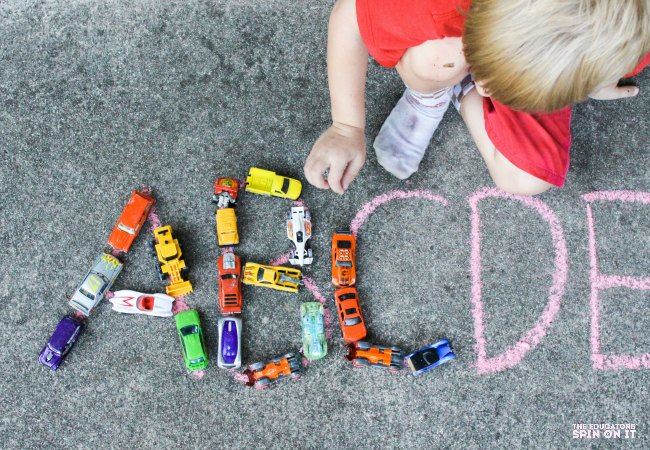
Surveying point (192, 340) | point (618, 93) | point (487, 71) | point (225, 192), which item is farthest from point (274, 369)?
point (618, 93)

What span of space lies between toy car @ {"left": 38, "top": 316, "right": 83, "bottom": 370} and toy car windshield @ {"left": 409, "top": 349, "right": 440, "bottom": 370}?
720 mm

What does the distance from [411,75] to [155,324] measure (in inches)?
29.8

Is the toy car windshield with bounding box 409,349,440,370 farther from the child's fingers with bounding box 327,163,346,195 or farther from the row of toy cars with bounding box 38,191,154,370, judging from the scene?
the row of toy cars with bounding box 38,191,154,370

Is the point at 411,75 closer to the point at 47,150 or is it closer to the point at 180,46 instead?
the point at 180,46

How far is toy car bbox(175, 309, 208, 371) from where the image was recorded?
1174 millimetres

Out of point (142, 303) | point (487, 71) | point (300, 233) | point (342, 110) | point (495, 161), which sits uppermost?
point (487, 71)

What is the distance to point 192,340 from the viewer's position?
1.18 meters

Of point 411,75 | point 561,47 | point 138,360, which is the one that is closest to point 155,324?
point 138,360

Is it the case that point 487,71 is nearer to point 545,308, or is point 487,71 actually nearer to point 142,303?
point 545,308

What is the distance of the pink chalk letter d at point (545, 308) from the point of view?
123 centimetres

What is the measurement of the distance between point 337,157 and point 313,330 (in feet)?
1.27

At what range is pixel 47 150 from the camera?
130 cm

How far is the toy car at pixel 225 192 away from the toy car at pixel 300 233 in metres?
0.13

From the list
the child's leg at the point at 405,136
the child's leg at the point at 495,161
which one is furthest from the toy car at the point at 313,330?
the child's leg at the point at 495,161
